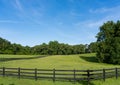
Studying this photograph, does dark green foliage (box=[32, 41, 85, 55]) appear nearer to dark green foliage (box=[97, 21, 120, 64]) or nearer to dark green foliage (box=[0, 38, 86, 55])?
dark green foliage (box=[0, 38, 86, 55])

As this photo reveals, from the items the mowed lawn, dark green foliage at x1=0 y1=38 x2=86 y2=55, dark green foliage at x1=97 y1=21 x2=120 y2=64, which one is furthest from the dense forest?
dark green foliage at x1=97 y1=21 x2=120 y2=64

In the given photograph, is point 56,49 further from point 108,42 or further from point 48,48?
point 108,42

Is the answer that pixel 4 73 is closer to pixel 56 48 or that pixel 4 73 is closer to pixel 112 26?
pixel 112 26

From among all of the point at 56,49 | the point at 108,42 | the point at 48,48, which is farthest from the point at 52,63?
the point at 56,49

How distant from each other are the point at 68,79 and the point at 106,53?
140 ft

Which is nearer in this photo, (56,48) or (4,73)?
(4,73)

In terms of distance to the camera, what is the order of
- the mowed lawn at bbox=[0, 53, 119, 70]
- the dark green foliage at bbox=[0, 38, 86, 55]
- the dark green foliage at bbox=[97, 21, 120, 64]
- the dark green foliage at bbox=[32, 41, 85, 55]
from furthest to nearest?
the dark green foliage at bbox=[32, 41, 85, 55]
the dark green foliage at bbox=[0, 38, 86, 55]
the dark green foliage at bbox=[97, 21, 120, 64]
the mowed lawn at bbox=[0, 53, 119, 70]

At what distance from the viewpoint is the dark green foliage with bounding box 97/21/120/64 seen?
224 ft

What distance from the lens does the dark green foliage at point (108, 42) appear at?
224 ft

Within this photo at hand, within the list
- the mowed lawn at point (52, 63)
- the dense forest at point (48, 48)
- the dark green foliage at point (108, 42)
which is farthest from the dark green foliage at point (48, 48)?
the dark green foliage at point (108, 42)

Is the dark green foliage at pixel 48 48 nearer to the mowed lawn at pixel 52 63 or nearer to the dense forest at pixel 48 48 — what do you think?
the dense forest at pixel 48 48

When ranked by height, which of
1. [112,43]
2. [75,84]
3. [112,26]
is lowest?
[75,84]

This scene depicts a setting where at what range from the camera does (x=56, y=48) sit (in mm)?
194500

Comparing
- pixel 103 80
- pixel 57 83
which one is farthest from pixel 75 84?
pixel 103 80
